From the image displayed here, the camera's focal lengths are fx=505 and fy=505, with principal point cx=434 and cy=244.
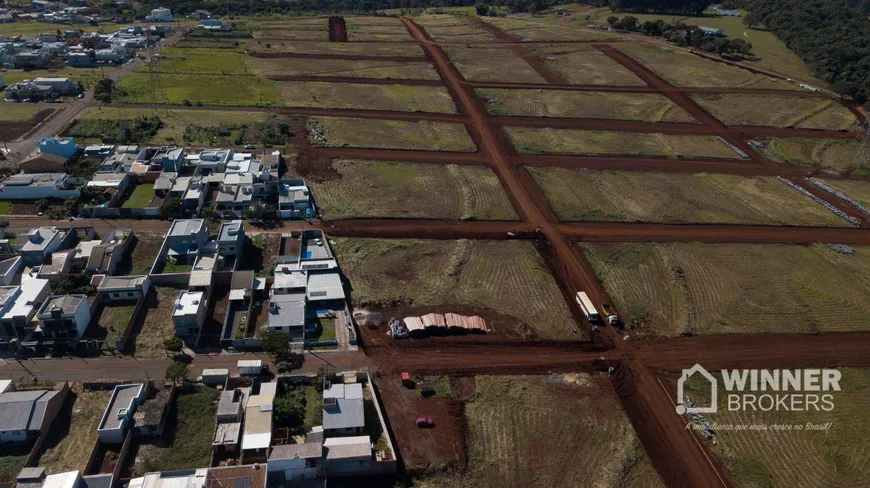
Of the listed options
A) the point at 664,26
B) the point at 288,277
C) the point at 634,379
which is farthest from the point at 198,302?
the point at 664,26

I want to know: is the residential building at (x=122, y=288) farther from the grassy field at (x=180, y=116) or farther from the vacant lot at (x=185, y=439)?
the grassy field at (x=180, y=116)

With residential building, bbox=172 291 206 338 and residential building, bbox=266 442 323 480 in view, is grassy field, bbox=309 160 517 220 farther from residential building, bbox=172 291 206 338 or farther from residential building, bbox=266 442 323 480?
residential building, bbox=266 442 323 480

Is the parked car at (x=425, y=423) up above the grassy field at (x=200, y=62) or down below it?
below

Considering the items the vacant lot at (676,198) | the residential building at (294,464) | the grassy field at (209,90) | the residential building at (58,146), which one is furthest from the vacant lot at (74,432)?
the grassy field at (209,90)

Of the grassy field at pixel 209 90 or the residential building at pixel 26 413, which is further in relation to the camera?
the grassy field at pixel 209 90

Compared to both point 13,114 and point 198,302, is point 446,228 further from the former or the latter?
point 13,114

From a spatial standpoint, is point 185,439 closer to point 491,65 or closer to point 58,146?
point 58,146

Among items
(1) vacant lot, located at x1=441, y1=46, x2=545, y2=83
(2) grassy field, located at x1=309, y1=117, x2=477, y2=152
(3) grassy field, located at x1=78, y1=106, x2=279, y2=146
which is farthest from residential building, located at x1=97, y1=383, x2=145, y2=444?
(1) vacant lot, located at x1=441, y1=46, x2=545, y2=83

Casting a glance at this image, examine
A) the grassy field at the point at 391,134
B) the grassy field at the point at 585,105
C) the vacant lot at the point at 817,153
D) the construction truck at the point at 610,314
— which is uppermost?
the grassy field at the point at 585,105
